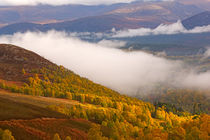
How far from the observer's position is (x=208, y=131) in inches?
4471

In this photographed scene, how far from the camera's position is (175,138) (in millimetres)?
106312

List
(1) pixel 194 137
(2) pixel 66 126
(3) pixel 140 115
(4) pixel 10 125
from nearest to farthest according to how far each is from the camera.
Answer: (4) pixel 10 125
(2) pixel 66 126
(1) pixel 194 137
(3) pixel 140 115

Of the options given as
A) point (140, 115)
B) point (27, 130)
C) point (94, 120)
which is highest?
point (27, 130)

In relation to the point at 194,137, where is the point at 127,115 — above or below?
below

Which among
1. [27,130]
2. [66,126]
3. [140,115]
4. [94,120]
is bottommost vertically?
[140,115]

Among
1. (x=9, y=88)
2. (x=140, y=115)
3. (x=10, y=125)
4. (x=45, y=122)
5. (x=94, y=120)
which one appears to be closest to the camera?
(x=10, y=125)

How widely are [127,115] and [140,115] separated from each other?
1586cm

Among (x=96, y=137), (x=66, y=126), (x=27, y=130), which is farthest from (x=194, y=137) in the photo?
(x=27, y=130)

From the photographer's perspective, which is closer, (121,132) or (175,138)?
(175,138)

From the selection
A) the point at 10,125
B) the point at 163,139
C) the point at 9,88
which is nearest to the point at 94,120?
the point at 163,139

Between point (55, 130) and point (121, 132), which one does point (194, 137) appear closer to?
point (121, 132)

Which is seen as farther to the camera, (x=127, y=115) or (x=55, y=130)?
(x=127, y=115)

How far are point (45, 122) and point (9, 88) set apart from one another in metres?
116

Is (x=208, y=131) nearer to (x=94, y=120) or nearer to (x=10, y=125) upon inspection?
(x=94, y=120)
